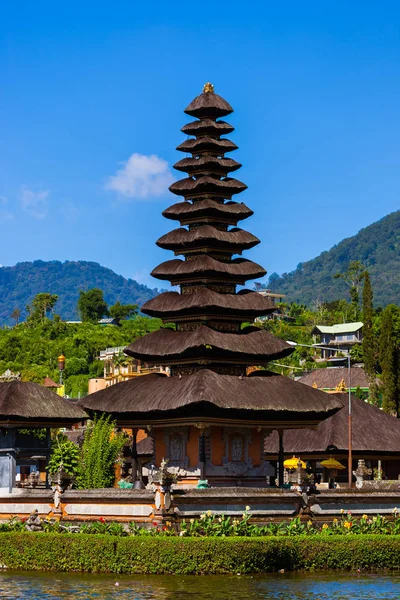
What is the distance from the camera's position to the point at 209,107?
172 ft

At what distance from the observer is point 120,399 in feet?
159

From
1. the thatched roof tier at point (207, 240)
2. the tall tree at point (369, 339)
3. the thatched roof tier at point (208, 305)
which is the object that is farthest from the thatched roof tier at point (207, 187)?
the tall tree at point (369, 339)

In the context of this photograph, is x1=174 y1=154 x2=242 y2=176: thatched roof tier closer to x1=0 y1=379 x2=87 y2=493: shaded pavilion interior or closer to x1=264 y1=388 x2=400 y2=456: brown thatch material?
x1=0 y1=379 x2=87 y2=493: shaded pavilion interior

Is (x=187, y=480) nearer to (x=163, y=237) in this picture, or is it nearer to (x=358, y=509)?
(x=358, y=509)

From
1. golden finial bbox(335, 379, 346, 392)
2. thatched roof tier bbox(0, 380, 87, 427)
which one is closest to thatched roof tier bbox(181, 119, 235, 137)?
thatched roof tier bbox(0, 380, 87, 427)

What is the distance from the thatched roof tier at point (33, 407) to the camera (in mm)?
45031

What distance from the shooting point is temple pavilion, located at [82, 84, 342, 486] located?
4622 cm

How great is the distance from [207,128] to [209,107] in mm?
958

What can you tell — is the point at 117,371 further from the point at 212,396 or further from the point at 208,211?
the point at 212,396

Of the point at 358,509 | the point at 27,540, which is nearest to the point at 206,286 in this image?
the point at 358,509

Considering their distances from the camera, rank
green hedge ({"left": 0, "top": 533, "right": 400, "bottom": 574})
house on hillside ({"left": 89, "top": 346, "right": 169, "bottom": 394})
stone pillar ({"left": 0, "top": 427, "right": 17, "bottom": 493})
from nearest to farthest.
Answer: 1. green hedge ({"left": 0, "top": 533, "right": 400, "bottom": 574})
2. stone pillar ({"left": 0, "top": 427, "right": 17, "bottom": 493})
3. house on hillside ({"left": 89, "top": 346, "right": 169, "bottom": 394})

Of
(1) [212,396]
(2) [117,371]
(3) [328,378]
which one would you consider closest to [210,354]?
(1) [212,396]

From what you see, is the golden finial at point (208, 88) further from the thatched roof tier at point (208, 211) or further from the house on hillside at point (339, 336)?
the house on hillside at point (339, 336)

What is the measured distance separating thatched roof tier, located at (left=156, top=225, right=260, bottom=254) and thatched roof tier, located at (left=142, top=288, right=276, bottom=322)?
2199 millimetres
